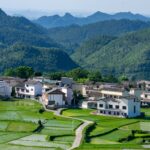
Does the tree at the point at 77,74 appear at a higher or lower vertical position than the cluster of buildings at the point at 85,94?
higher

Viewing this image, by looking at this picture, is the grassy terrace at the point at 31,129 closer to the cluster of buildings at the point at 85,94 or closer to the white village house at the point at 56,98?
the white village house at the point at 56,98

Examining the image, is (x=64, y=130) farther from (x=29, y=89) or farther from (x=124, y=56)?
(x=124, y=56)

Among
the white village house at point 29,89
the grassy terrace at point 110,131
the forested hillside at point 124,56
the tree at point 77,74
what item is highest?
the forested hillside at point 124,56

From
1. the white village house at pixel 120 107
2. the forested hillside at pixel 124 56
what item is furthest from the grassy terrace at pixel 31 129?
the forested hillside at pixel 124 56

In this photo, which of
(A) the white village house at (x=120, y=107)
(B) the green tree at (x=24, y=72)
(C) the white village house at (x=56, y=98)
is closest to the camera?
(A) the white village house at (x=120, y=107)

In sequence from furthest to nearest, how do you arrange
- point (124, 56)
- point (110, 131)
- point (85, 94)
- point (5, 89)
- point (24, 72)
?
point (124, 56), point (24, 72), point (85, 94), point (5, 89), point (110, 131)

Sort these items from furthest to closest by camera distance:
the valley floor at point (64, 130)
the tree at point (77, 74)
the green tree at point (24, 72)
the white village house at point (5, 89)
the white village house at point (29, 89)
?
the tree at point (77, 74), the green tree at point (24, 72), the white village house at point (29, 89), the white village house at point (5, 89), the valley floor at point (64, 130)

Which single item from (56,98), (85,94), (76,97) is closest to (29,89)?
(85,94)
